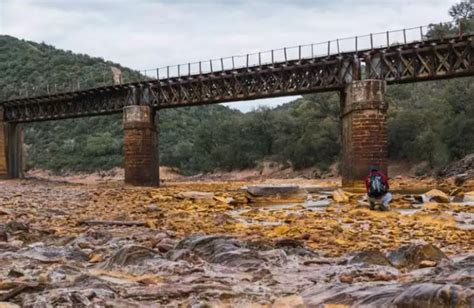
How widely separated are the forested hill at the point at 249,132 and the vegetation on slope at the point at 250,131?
89 millimetres

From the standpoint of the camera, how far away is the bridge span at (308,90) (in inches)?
1128

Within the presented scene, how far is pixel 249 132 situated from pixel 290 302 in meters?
65.2

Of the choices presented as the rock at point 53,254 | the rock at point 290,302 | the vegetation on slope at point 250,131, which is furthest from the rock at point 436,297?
the vegetation on slope at point 250,131

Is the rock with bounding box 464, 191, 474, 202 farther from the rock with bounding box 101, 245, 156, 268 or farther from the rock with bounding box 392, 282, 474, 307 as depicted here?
the rock with bounding box 392, 282, 474, 307

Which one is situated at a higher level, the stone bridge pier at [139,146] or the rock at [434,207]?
the stone bridge pier at [139,146]

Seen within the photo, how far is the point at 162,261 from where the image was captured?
314 inches

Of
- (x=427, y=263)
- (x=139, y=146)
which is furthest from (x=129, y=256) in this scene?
(x=139, y=146)

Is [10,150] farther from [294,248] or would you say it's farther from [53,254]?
[294,248]

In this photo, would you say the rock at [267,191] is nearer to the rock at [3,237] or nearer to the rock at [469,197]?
the rock at [469,197]

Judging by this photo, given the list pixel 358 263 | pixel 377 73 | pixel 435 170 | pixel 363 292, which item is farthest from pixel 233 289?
pixel 435 170

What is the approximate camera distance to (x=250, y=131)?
233 ft

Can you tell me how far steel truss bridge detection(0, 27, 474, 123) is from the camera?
2850cm

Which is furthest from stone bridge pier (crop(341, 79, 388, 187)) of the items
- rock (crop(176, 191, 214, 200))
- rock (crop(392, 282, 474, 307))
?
rock (crop(392, 282, 474, 307))

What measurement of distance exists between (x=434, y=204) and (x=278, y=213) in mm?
5233
